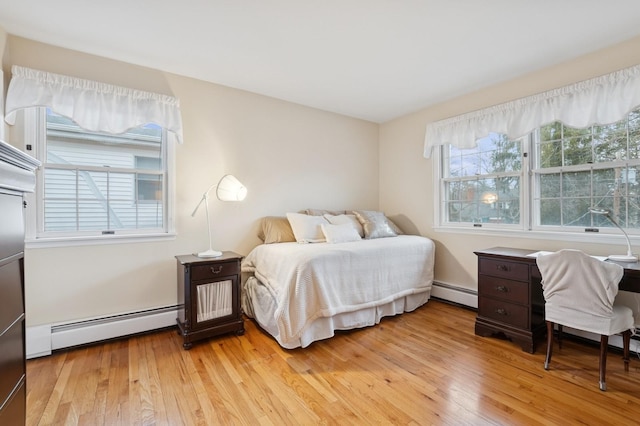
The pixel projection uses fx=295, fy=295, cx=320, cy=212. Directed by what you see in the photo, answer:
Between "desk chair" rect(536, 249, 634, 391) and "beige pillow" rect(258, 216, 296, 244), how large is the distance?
225cm

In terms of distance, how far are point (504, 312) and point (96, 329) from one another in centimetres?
352

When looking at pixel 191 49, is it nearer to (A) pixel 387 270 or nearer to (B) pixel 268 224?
(B) pixel 268 224

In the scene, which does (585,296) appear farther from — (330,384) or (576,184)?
(330,384)

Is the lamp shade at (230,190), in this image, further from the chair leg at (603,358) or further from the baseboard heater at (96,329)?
the chair leg at (603,358)

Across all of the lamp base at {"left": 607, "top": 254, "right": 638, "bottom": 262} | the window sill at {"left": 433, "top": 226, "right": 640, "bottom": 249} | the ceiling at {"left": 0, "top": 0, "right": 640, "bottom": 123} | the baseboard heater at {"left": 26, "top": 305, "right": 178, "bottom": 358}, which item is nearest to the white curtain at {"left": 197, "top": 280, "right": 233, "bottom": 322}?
the baseboard heater at {"left": 26, "top": 305, "right": 178, "bottom": 358}

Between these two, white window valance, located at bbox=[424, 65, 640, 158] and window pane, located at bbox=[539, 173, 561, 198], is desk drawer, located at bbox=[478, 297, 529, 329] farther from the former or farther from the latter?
white window valance, located at bbox=[424, 65, 640, 158]

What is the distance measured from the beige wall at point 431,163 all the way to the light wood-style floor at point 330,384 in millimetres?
983

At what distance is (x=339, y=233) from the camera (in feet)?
10.5

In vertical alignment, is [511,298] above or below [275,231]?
below

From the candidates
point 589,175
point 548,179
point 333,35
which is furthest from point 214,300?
point 589,175

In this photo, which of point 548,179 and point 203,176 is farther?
point 203,176

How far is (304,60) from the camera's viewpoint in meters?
2.64

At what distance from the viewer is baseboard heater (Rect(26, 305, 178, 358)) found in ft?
7.54

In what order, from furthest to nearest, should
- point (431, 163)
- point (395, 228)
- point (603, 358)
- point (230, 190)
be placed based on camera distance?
point (395, 228) → point (431, 163) → point (230, 190) → point (603, 358)
